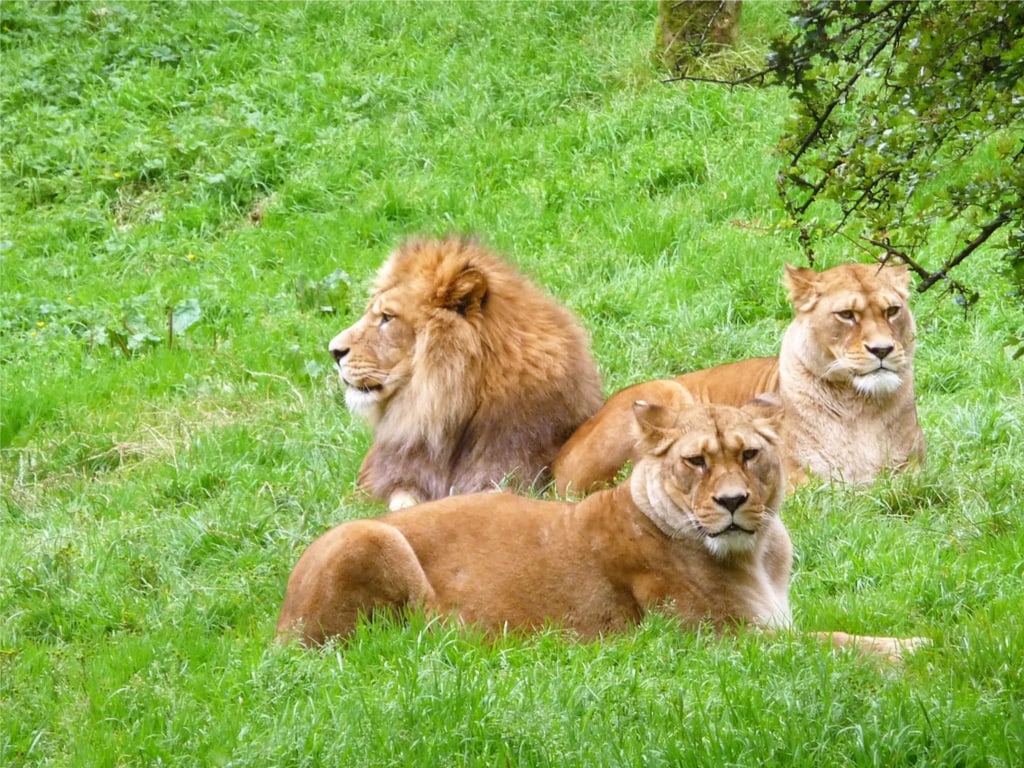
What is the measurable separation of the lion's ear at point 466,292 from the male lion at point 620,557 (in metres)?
2.31

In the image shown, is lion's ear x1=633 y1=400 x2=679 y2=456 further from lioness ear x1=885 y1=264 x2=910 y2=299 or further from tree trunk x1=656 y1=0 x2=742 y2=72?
tree trunk x1=656 y1=0 x2=742 y2=72

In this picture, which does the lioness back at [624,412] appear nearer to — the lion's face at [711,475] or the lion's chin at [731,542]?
the lion's face at [711,475]

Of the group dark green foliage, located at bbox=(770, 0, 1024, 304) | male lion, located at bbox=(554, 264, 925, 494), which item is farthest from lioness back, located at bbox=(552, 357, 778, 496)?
dark green foliage, located at bbox=(770, 0, 1024, 304)

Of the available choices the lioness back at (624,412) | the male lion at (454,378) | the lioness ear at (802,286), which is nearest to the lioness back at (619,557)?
the lioness back at (624,412)

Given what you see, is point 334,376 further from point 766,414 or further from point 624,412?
point 766,414

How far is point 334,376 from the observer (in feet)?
35.2

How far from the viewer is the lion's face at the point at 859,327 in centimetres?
816

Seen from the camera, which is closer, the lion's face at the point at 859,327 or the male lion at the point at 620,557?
the male lion at the point at 620,557

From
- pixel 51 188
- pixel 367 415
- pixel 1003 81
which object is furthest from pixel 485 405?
pixel 51 188

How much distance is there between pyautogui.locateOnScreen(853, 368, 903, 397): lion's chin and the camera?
8164mm

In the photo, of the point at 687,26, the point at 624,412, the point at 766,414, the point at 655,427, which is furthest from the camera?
the point at 687,26

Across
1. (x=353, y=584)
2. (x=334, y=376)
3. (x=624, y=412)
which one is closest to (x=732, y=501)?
(x=353, y=584)

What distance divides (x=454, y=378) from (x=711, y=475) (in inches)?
105

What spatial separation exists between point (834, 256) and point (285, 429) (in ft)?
13.5
